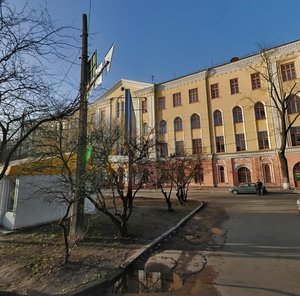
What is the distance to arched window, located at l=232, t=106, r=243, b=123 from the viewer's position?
3403cm

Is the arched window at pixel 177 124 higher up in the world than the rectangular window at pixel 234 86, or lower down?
lower down

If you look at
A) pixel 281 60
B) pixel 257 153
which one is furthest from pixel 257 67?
pixel 257 153

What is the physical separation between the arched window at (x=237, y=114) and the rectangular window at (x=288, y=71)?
650 cm

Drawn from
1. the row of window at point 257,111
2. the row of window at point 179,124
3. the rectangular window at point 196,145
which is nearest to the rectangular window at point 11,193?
the row of window at point 179,124

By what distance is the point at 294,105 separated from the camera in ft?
98.6

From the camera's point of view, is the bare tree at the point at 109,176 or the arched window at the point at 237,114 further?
the arched window at the point at 237,114

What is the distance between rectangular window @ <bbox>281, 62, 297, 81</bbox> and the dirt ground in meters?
28.6

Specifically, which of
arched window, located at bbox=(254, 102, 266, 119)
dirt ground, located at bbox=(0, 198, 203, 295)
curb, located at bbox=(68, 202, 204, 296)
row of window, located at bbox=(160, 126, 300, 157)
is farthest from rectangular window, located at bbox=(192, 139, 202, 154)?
curb, located at bbox=(68, 202, 204, 296)

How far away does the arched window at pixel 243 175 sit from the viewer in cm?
3234

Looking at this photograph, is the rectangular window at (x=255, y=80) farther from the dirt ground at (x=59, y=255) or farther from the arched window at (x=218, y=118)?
the dirt ground at (x=59, y=255)

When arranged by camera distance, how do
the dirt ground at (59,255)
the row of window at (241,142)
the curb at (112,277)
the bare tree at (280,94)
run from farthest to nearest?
the row of window at (241,142), the bare tree at (280,94), the dirt ground at (59,255), the curb at (112,277)

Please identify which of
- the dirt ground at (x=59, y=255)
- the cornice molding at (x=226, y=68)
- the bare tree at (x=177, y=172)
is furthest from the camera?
the cornice molding at (x=226, y=68)

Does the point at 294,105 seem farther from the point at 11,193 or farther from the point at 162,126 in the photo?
the point at 11,193

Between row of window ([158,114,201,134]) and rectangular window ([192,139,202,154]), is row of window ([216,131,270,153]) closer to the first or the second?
rectangular window ([192,139,202,154])
